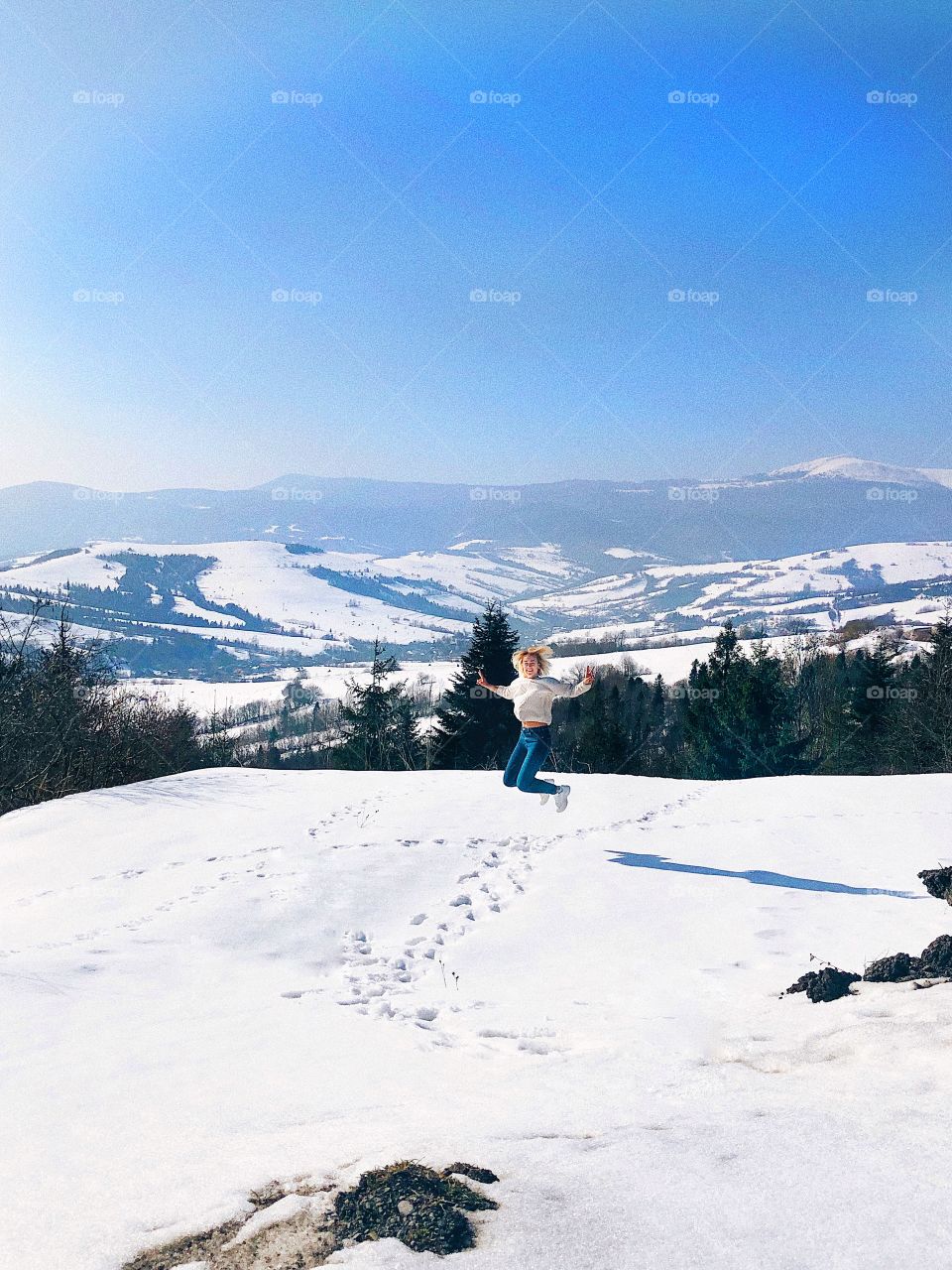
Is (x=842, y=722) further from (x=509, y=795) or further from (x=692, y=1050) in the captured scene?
(x=692, y=1050)

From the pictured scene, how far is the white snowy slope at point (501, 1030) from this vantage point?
9.30 ft

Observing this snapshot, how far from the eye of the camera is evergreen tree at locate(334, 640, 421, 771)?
134ft

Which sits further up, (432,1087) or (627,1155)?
(627,1155)

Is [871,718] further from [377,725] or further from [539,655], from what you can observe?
[539,655]

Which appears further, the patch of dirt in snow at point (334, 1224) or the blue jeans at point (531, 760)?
the blue jeans at point (531, 760)

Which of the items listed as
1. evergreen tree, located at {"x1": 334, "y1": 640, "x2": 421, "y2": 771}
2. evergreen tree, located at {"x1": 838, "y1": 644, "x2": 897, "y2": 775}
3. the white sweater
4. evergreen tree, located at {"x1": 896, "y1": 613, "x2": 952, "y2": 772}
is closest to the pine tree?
evergreen tree, located at {"x1": 334, "y1": 640, "x2": 421, "y2": 771}

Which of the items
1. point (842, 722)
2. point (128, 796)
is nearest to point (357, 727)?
point (128, 796)

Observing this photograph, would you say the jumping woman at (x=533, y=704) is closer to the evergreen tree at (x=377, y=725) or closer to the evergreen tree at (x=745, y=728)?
the evergreen tree at (x=377, y=725)

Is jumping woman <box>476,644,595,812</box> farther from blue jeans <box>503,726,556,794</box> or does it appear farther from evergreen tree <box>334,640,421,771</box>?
evergreen tree <box>334,640,421,771</box>

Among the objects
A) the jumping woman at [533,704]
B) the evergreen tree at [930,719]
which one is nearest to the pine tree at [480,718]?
the evergreen tree at [930,719]

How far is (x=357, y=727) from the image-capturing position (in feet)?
139

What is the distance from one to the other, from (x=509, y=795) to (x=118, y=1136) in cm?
987

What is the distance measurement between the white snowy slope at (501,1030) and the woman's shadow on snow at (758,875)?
0.06 m

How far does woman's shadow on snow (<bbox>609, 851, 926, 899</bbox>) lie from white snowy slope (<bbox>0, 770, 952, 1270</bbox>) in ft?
0.19
